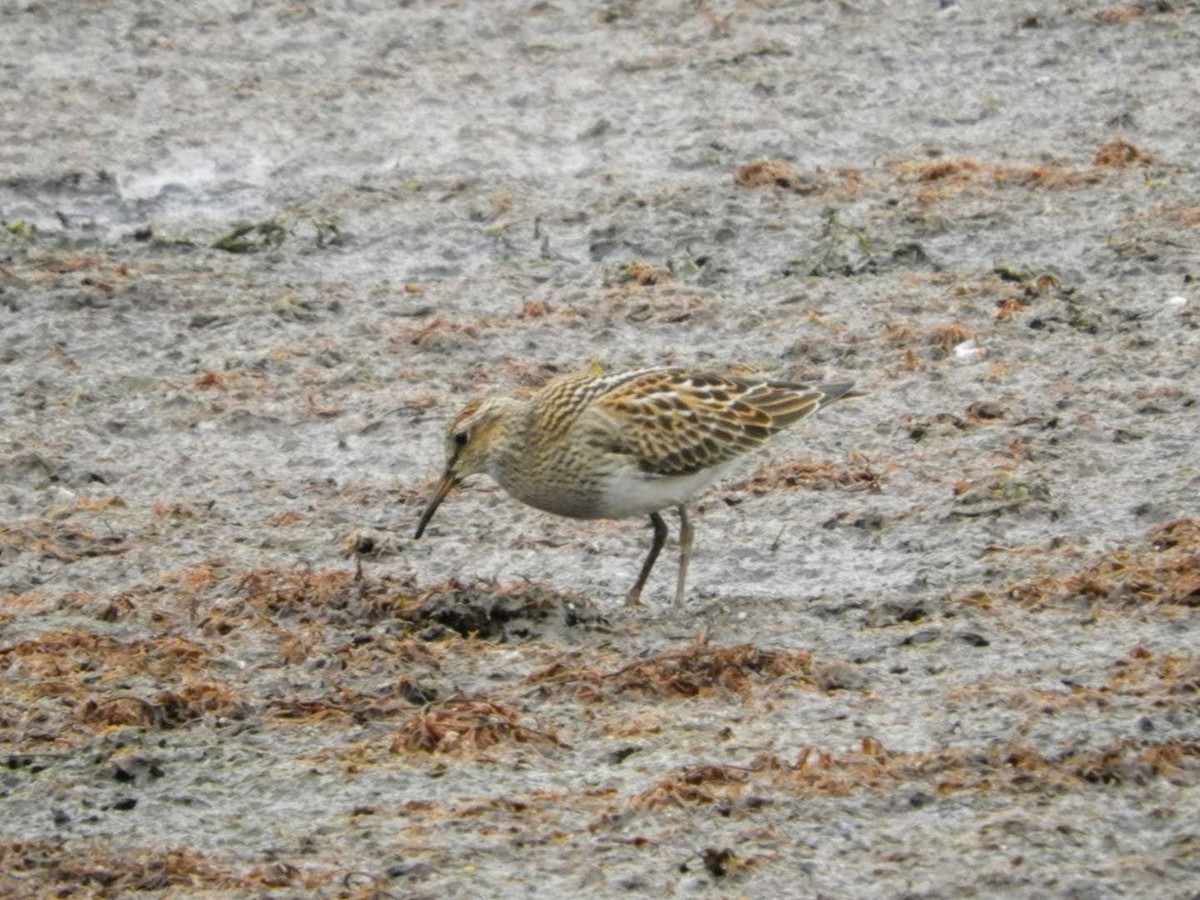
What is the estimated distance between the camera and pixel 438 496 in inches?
400

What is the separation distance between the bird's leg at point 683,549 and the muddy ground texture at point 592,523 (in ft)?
0.64

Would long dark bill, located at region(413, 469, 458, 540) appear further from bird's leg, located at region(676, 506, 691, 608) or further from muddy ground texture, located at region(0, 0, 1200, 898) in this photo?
bird's leg, located at region(676, 506, 691, 608)

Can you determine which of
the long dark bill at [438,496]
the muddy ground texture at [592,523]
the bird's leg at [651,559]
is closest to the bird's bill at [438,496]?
the long dark bill at [438,496]

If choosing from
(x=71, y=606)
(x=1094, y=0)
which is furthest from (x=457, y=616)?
(x=1094, y=0)

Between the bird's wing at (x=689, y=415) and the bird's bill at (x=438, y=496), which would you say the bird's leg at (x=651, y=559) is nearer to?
the bird's wing at (x=689, y=415)

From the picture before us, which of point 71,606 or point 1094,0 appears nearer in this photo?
point 71,606

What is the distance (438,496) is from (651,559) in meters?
0.93

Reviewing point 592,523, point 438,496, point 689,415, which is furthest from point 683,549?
point 592,523

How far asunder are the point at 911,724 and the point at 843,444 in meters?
3.75

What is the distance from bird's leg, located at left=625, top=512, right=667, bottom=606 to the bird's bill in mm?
853

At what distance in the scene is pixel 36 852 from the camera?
7367 mm

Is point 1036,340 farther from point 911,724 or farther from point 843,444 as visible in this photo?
point 911,724

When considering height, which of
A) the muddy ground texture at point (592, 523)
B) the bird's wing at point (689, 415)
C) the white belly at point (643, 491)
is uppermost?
the bird's wing at point (689, 415)

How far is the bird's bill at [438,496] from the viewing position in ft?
33.2
